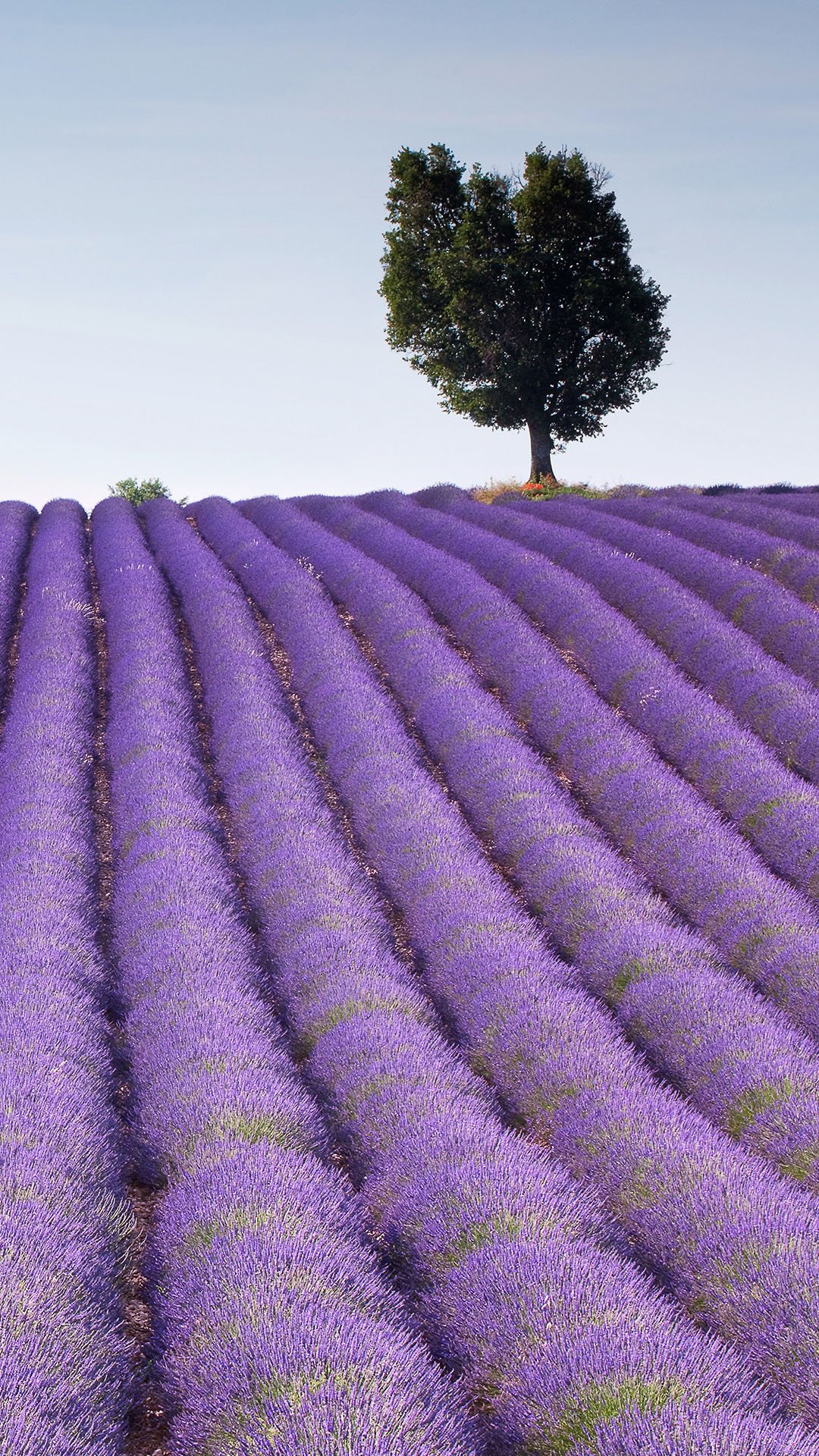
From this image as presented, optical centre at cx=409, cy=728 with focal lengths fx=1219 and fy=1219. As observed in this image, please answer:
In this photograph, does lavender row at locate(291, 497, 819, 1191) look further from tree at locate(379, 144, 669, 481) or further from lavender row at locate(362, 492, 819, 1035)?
tree at locate(379, 144, 669, 481)

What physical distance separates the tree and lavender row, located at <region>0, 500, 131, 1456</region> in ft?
62.2

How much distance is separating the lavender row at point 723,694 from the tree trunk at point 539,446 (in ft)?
43.7

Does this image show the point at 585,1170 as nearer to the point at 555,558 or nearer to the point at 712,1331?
the point at 712,1331

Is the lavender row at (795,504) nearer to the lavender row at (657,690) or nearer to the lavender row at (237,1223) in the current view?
the lavender row at (657,690)

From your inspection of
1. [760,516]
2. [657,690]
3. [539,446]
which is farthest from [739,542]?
[539,446]

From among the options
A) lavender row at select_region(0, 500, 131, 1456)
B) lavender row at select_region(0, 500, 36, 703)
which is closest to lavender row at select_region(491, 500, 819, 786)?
lavender row at select_region(0, 500, 131, 1456)

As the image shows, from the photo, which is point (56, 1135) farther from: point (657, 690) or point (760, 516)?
point (760, 516)

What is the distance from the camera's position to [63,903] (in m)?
6.48

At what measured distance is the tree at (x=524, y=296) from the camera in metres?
25.2

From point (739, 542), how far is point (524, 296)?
13.9 m

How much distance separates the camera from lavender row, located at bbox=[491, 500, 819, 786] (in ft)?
27.2

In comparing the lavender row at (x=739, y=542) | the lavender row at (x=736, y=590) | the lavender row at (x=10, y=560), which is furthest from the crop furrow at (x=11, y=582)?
the lavender row at (x=739, y=542)

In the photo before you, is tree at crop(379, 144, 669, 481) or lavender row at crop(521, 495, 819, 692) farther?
tree at crop(379, 144, 669, 481)

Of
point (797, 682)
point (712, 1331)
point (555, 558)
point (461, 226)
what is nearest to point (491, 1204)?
point (712, 1331)
